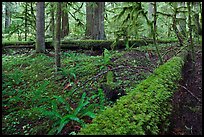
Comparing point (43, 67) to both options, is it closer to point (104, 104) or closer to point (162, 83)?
point (104, 104)

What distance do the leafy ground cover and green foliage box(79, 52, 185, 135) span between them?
3.88ft

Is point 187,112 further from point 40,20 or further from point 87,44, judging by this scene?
point 87,44

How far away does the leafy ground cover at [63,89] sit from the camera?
14.8 ft

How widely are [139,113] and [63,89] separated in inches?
142

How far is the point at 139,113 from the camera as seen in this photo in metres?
2.88

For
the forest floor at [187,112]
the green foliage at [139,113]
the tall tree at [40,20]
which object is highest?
the tall tree at [40,20]

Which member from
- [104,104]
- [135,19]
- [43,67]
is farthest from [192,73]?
[43,67]

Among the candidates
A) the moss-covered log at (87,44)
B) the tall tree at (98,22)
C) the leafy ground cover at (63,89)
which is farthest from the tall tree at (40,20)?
the tall tree at (98,22)

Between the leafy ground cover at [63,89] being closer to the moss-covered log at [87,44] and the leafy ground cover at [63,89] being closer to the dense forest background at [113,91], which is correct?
the dense forest background at [113,91]

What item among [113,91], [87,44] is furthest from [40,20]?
[113,91]

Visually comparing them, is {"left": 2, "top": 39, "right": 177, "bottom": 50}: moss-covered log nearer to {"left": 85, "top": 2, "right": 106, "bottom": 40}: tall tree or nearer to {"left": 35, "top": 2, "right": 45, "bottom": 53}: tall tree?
{"left": 85, "top": 2, "right": 106, "bottom": 40}: tall tree

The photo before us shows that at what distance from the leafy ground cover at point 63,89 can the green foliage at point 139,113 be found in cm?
118

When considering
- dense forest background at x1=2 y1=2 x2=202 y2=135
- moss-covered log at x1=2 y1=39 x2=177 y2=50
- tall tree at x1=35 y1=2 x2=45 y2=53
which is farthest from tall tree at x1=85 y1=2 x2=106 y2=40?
dense forest background at x1=2 y1=2 x2=202 y2=135

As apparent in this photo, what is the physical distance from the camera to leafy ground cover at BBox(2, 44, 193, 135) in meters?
4.51
